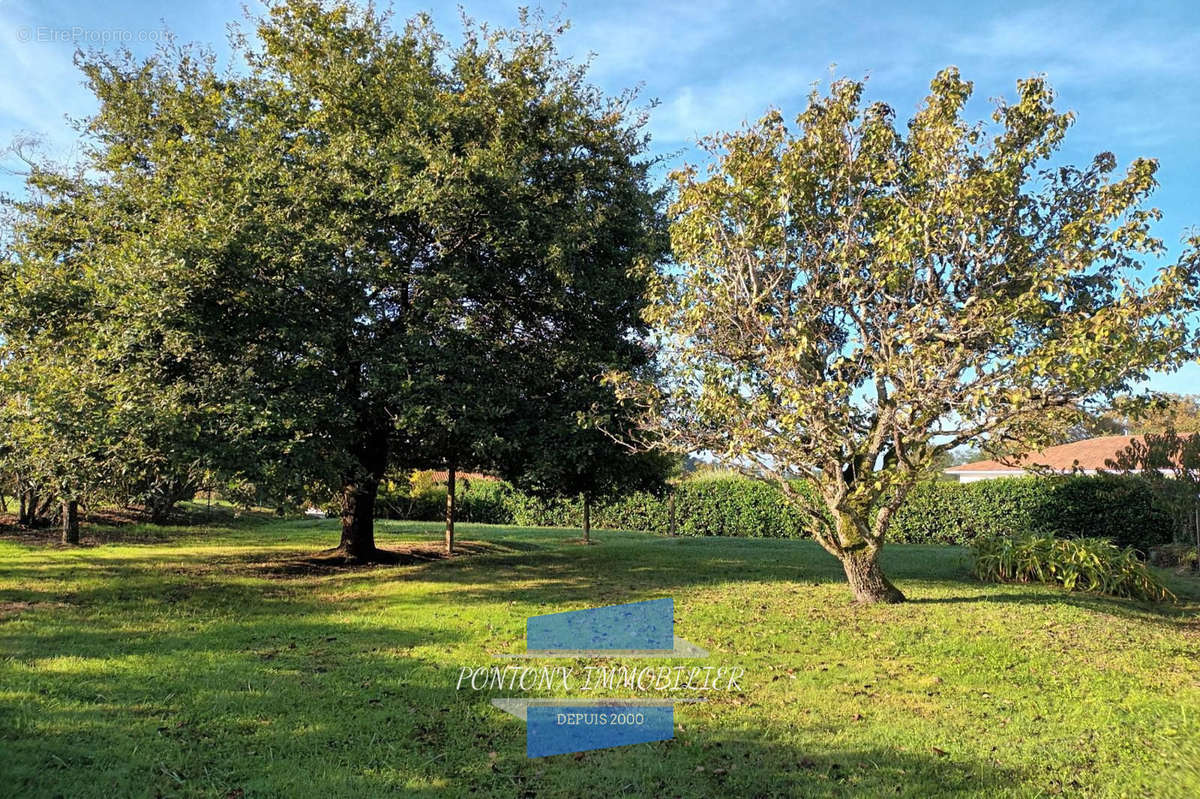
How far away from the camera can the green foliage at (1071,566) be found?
11.4m

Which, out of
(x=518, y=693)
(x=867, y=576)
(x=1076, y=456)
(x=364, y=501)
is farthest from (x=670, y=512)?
(x=518, y=693)

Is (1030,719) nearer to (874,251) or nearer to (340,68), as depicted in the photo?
(874,251)

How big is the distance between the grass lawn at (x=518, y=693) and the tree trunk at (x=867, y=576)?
1.13ft

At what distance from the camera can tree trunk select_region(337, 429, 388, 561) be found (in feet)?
41.9

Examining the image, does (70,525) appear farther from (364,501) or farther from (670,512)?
(670,512)

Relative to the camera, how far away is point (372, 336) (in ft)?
36.9

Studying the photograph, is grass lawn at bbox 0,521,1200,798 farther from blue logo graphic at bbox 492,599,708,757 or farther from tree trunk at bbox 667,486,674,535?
tree trunk at bbox 667,486,674,535

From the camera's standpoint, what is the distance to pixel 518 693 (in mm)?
5770

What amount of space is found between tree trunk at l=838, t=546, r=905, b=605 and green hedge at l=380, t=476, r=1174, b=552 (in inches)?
140

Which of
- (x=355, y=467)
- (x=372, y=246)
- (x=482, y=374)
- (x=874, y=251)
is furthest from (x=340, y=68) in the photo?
(x=874, y=251)

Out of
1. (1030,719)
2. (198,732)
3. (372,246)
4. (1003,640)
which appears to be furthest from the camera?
(372,246)

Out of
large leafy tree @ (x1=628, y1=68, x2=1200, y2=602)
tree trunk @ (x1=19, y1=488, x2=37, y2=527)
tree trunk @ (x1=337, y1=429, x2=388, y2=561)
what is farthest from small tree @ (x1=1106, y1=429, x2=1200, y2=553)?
tree trunk @ (x1=19, y1=488, x2=37, y2=527)

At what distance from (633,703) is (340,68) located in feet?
36.1

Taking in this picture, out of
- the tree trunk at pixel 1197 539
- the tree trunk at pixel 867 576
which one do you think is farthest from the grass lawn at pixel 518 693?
the tree trunk at pixel 1197 539
